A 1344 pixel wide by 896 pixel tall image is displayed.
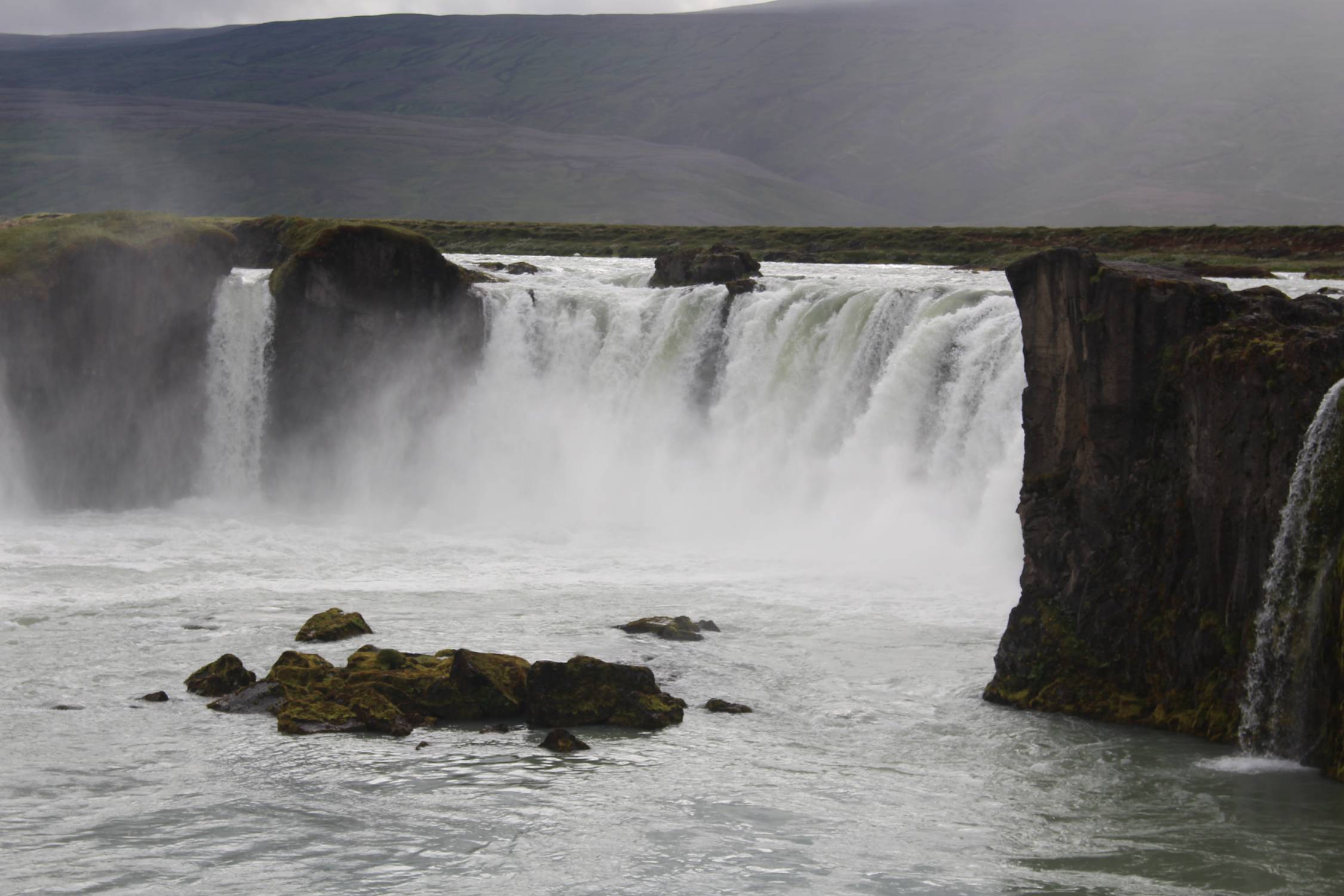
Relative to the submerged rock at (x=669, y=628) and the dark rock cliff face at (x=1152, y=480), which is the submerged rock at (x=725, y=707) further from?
the submerged rock at (x=669, y=628)

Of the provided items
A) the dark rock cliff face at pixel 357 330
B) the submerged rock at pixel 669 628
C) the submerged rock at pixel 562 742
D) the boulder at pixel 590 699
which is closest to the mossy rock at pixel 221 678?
the boulder at pixel 590 699

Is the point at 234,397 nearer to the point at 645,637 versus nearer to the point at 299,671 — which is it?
the point at 645,637

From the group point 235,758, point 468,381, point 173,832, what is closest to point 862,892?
point 173,832

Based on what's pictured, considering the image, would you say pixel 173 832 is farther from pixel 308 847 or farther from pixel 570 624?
pixel 570 624

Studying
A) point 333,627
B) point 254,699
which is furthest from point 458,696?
point 333,627

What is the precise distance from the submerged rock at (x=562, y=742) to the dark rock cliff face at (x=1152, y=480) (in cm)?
594

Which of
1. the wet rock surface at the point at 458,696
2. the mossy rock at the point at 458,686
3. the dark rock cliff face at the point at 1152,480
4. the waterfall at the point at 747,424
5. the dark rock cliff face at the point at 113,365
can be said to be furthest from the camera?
the dark rock cliff face at the point at 113,365

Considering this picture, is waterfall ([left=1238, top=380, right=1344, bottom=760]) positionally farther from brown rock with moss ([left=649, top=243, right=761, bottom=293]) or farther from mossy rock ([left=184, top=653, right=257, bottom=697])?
brown rock with moss ([left=649, top=243, right=761, bottom=293])

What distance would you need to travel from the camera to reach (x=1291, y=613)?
57.1 feet

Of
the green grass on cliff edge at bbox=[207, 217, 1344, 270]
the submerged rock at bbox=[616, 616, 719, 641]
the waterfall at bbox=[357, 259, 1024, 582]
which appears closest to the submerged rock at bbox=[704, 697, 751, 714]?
the submerged rock at bbox=[616, 616, 719, 641]

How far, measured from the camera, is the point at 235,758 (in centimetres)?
1827

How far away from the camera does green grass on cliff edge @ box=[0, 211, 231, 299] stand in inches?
1662

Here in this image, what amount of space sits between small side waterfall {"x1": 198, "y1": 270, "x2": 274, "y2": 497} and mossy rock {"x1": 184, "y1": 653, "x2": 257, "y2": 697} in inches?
944

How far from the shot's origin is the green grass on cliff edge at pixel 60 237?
4222 centimetres
